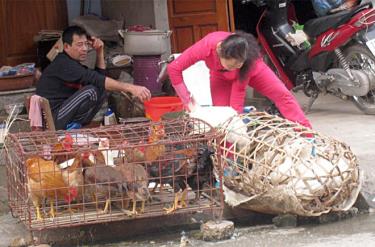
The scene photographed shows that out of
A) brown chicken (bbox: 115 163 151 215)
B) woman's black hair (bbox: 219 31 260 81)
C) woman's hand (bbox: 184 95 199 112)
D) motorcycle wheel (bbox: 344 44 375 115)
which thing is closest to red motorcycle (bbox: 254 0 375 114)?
motorcycle wheel (bbox: 344 44 375 115)

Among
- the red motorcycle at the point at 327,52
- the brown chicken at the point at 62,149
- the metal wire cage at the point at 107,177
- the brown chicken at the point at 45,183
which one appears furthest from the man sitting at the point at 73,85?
the red motorcycle at the point at 327,52

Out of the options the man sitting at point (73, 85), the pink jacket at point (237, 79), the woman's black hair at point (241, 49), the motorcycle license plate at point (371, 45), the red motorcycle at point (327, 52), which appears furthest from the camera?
the red motorcycle at point (327, 52)

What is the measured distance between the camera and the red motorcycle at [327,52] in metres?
7.69

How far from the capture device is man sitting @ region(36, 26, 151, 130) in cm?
636

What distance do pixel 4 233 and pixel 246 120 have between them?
1814mm

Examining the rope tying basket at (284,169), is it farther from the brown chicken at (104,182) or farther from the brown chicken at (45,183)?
the brown chicken at (45,183)

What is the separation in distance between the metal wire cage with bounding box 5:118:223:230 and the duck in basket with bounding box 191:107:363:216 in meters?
0.17

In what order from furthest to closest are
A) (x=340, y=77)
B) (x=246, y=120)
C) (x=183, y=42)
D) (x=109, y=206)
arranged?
(x=183, y=42) < (x=340, y=77) < (x=246, y=120) < (x=109, y=206)

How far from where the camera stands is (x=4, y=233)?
5164 mm

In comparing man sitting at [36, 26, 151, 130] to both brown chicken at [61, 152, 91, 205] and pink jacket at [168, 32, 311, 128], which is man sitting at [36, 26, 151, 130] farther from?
brown chicken at [61, 152, 91, 205]

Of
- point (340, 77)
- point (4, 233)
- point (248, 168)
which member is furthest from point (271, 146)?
point (340, 77)

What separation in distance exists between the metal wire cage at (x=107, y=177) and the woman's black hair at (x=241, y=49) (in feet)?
1.78

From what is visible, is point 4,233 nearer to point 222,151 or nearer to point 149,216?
point 149,216

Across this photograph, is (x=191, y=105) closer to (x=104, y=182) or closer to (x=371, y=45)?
(x=104, y=182)
